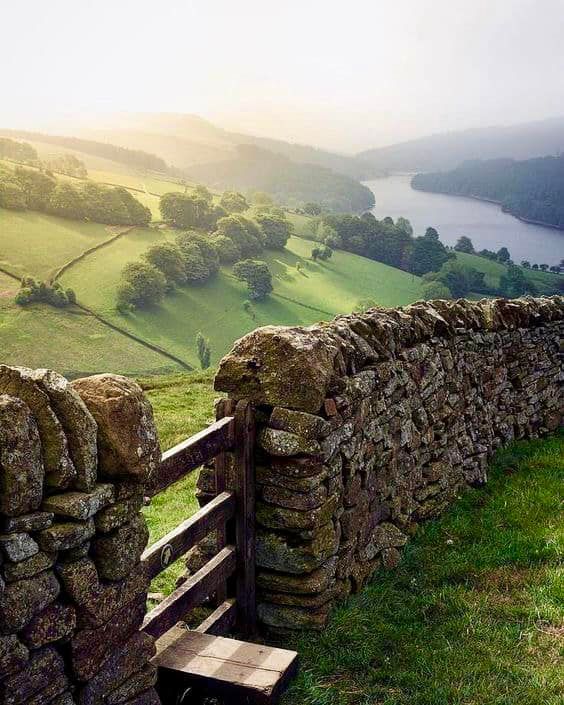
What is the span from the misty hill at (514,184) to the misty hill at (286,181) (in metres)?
12.8

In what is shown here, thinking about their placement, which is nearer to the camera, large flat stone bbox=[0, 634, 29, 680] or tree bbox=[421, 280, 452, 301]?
large flat stone bbox=[0, 634, 29, 680]

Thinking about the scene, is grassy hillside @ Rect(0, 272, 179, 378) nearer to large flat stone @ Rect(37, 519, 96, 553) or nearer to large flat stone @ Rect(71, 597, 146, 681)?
large flat stone @ Rect(71, 597, 146, 681)

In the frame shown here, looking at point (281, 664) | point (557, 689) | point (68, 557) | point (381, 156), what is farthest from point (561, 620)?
point (381, 156)

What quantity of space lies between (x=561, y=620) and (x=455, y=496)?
10.8 feet

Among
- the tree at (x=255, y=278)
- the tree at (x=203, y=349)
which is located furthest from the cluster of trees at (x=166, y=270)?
the tree at (x=203, y=349)

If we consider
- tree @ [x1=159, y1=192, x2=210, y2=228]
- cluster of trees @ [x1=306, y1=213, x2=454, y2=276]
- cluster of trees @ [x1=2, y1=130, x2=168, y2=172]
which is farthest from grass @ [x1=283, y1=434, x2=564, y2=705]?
cluster of trees @ [x1=2, y1=130, x2=168, y2=172]

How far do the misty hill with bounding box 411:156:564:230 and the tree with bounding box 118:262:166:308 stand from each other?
59.8 metres

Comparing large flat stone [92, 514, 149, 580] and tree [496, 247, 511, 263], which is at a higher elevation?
large flat stone [92, 514, 149, 580]

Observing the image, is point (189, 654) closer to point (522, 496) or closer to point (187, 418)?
point (522, 496)

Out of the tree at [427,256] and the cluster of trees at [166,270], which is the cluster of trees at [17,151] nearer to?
the cluster of trees at [166,270]

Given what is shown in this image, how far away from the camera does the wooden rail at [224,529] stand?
4543 millimetres

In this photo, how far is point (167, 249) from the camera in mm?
60625

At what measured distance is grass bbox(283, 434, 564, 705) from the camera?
Answer: 16.1 feet

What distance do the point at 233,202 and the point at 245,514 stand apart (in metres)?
82.9
